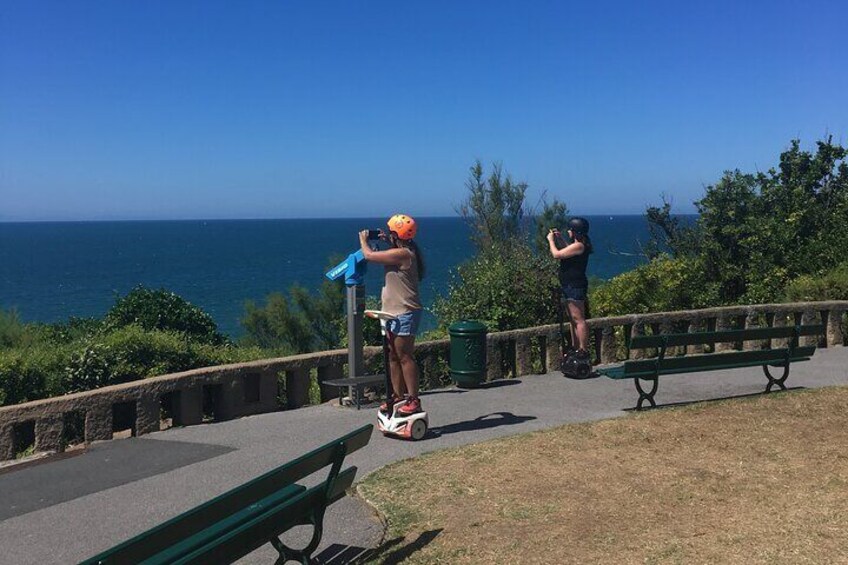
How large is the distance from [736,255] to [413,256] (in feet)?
35.0

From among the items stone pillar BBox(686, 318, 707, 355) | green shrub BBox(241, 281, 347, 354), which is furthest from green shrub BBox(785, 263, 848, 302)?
green shrub BBox(241, 281, 347, 354)

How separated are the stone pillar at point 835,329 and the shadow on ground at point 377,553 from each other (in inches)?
349

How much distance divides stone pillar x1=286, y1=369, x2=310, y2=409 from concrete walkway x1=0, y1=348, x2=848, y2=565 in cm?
21

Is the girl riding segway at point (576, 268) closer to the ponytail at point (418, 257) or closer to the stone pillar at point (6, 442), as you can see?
the ponytail at point (418, 257)

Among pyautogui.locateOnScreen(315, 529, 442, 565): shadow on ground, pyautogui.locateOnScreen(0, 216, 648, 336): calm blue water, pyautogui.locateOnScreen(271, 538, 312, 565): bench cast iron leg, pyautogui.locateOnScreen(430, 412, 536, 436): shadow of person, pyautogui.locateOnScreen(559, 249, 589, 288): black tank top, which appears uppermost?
pyautogui.locateOnScreen(559, 249, 589, 288): black tank top

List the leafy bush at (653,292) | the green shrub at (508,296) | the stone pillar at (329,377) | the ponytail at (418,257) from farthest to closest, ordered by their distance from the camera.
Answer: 1. the leafy bush at (653,292)
2. the green shrub at (508,296)
3. the stone pillar at (329,377)
4. the ponytail at (418,257)

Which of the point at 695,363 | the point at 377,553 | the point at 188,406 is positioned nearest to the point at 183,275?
the point at 188,406

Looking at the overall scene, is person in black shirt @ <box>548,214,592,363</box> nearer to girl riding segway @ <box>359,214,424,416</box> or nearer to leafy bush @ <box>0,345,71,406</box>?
girl riding segway @ <box>359,214,424,416</box>

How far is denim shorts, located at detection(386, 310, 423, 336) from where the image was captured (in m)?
6.75

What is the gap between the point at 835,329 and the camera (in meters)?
11.4

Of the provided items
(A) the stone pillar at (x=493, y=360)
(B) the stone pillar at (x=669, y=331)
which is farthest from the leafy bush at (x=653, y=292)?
(A) the stone pillar at (x=493, y=360)

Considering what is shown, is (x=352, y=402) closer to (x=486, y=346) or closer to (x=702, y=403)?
(x=486, y=346)

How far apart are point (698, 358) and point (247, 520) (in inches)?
217

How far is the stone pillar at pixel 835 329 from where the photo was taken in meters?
11.4
